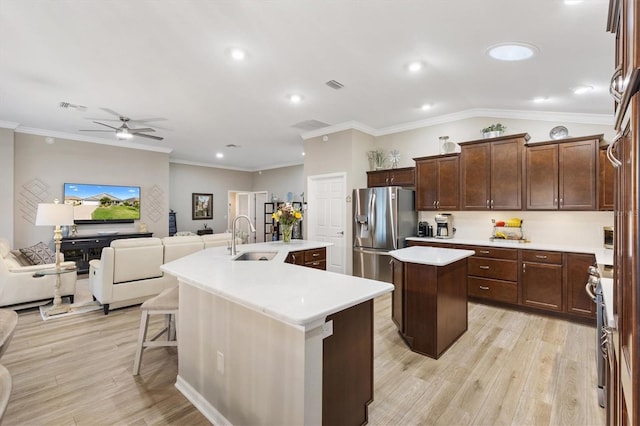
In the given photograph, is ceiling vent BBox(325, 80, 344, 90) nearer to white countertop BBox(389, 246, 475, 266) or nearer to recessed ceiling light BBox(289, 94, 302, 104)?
recessed ceiling light BBox(289, 94, 302, 104)

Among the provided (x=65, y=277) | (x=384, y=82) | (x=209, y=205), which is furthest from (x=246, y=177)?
(x=384, y=82)

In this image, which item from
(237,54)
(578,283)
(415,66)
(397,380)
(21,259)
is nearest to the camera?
(397,380)

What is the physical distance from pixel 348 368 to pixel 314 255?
254 cm

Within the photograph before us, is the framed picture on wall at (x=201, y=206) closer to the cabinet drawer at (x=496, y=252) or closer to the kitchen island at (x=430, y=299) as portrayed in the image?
the kitchen island at (x=430, y=299)

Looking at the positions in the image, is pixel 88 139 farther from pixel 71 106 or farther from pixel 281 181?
pixel 281 181

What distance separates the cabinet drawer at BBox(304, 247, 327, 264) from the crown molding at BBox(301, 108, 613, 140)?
7.99 feet

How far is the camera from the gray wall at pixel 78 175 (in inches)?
221

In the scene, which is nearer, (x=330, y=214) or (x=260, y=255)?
(x=260, y=255)

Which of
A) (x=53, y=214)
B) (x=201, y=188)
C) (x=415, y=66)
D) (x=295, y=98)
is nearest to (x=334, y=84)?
(x=295, y=98)

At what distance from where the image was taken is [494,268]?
4035mm

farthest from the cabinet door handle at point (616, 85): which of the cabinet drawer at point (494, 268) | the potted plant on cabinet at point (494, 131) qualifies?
the potted plant on cabinet at point (494, 131)

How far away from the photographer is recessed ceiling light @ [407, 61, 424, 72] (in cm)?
313

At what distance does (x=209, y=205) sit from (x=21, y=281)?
5.83 m

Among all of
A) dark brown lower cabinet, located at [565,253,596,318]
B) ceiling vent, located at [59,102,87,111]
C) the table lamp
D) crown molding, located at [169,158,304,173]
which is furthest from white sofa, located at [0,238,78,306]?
dark brown lower cabinet, located at [565,253,596,318]
